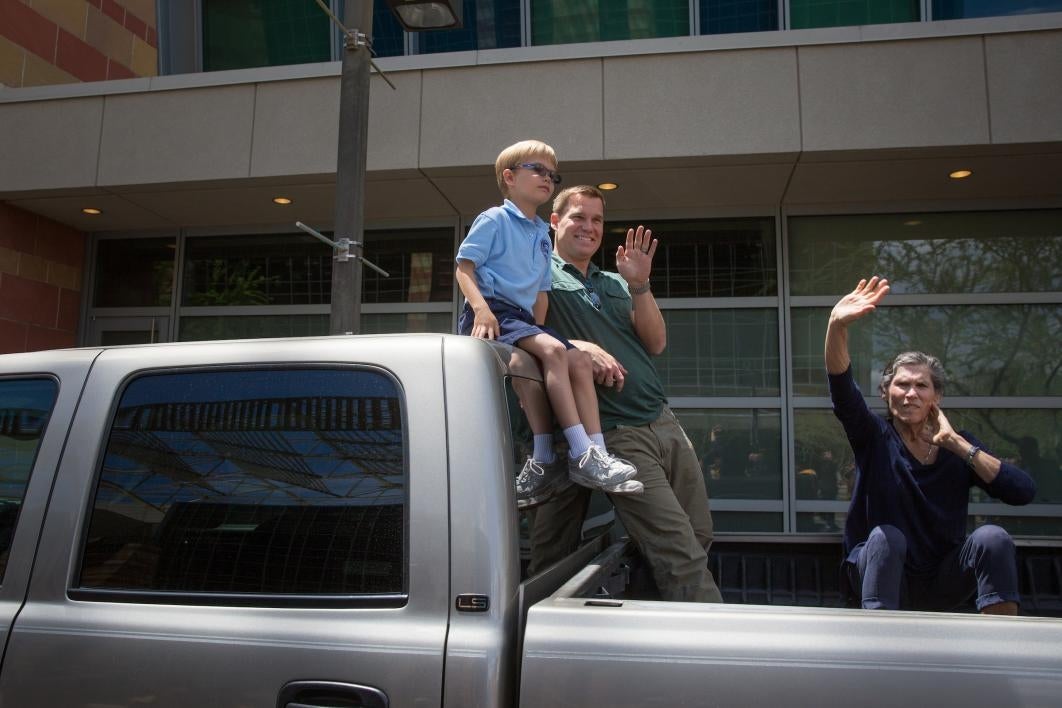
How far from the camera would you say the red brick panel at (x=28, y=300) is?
27.3 feet

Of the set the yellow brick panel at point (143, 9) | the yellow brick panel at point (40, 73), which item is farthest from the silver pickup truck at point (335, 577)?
the yellow brick panel at point (143, 9)

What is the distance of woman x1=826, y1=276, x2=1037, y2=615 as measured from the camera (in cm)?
270

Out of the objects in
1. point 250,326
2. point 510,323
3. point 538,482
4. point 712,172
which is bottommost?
→ point 538,482

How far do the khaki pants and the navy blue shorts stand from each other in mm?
416

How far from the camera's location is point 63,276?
30.0 feet

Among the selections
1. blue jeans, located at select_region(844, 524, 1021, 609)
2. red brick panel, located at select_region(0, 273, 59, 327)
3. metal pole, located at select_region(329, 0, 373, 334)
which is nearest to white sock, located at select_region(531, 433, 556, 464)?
blue jeans, located at select_region(844, 524, 1021, 609)

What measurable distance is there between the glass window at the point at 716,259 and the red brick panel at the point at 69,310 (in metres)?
6.10

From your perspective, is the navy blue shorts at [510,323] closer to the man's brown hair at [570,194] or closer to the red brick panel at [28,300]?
the man's brown hair at [570,194]

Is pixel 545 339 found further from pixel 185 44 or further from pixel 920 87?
pixel 185 44

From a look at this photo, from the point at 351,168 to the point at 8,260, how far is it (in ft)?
18.3

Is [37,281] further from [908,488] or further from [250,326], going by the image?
[908,488]

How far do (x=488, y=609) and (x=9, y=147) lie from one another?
333 inches

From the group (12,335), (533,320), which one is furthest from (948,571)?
(12,335)

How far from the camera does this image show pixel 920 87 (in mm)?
6605
